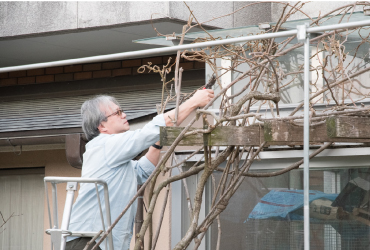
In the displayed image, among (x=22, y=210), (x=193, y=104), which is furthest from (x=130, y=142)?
(x=22, y=210)

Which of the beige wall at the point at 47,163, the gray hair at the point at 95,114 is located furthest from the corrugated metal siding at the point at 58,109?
the gray hair at the point at 95,114

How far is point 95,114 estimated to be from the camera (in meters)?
3.94

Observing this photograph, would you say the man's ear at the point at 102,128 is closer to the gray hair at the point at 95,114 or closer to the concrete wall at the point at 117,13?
the gray hair at the point at 95,114

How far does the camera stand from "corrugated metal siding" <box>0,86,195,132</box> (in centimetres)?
610

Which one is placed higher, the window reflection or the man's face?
the man's face

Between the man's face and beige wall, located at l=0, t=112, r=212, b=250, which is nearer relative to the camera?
the man's face

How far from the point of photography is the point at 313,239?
15.2 ft

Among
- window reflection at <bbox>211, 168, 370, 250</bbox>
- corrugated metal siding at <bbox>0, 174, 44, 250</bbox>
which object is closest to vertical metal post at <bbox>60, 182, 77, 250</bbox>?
window reflection at <bbox>211, 168, 370, 250</bbox>

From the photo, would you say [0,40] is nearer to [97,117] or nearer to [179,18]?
[179,18]

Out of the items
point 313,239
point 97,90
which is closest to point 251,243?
point 313,239

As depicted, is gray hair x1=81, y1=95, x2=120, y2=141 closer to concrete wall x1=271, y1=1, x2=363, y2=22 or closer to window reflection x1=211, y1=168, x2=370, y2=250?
window reflection x1=211, y1=168, x2=370, y2=250

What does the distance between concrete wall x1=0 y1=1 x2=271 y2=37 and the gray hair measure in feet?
7.44

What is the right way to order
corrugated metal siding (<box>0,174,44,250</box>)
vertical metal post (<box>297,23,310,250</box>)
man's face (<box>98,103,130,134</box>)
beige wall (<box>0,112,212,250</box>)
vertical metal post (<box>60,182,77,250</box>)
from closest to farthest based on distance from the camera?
1. vertical metal post (<box>297,23,310,250</box>)
2. vertical metal post (<box>60,182,77,250</box>)
3. man's face (<box>98,103,130,134</box>)
4. beige wall (<box>0,112,212,250</box>)
5. corrugated metal siding (<box>0,174,44,250</box>)

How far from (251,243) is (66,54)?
3.89 metres
